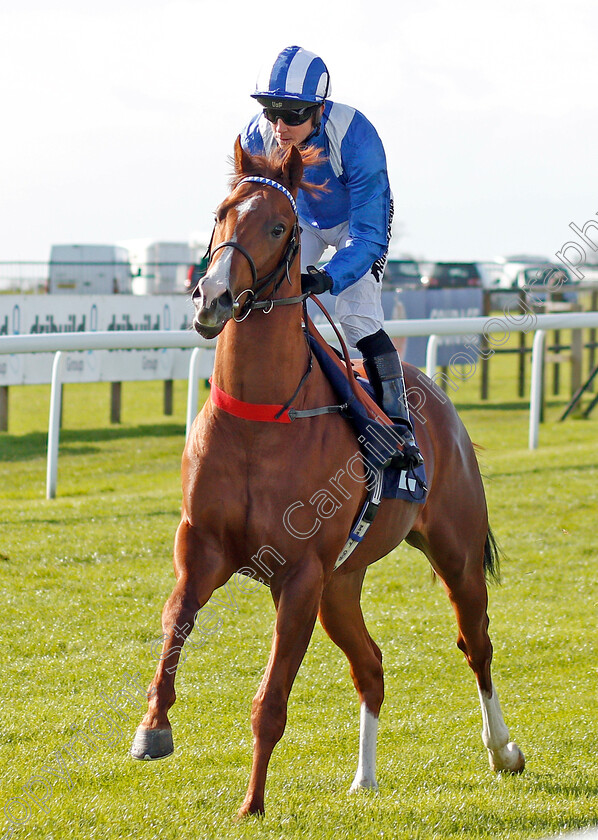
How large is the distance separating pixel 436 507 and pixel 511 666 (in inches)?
48.8

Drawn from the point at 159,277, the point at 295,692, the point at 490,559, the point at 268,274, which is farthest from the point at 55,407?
the point at 159,277

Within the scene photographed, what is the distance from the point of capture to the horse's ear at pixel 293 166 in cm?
293

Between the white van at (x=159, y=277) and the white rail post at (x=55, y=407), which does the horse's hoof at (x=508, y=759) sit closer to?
the white rail post at (x=55, y=407)

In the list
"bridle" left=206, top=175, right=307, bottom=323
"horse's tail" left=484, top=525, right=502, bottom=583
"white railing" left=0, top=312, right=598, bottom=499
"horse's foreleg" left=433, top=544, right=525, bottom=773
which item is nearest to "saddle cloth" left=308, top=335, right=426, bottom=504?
"bridle" left=206, top=175, right=307, bottom=323

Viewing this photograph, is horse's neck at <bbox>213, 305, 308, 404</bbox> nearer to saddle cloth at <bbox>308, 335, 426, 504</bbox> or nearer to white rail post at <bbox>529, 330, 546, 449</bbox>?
saddle cloth at <bbox>308, 335, 426, 504</bbox>

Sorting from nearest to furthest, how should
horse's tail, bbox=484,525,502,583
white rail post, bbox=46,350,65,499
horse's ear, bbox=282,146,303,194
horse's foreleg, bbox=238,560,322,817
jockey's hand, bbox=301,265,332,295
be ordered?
horse's foreleg, bbox=238,560,322,817
horse's ear, bbox=282,146,303,194
jockey's hand, bbox=301,265,332,295
horse's tail, bbox=484,525,502,583
white rail post, bbox=46,350,65,499

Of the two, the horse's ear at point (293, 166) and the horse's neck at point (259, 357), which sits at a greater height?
the horse's ear at point (293, 166)

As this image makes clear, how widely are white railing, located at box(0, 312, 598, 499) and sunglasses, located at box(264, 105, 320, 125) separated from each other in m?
3.52

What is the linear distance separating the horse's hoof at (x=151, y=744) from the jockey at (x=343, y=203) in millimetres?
1241

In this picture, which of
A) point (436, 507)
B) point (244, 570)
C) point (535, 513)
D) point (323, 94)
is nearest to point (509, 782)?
point (436, 507)

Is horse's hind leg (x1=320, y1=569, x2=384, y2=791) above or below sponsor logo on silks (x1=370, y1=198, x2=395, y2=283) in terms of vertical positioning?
below

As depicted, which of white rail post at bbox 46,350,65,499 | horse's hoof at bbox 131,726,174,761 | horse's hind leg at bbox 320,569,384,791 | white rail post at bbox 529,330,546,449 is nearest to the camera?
horse's hoof at bbox 131,726,174,761

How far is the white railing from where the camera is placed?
6789 millimetres

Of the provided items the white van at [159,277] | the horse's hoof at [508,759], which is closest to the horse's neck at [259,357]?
the horse's hoof at [508,759]
